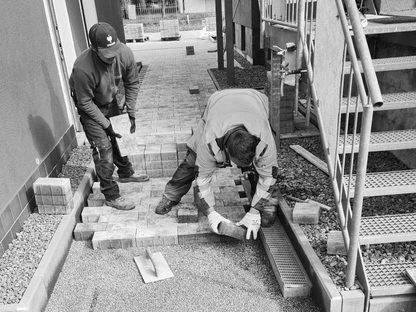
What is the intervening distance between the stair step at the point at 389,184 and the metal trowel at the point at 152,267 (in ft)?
5.67

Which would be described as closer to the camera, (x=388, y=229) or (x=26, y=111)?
(x=388, y=229)

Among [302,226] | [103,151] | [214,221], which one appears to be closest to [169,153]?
[103,151]

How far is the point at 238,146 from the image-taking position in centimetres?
296

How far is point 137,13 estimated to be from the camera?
122 feet

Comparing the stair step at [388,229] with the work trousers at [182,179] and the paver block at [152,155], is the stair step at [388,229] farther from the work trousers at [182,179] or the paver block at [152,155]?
the paver block at [152,155]

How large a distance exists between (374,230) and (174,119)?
4223 millimetres

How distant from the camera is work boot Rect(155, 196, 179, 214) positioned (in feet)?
13.4

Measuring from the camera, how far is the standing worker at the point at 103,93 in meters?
3.74

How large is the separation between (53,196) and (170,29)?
20.6 m

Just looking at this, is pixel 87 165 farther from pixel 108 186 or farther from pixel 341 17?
pixel 341 17

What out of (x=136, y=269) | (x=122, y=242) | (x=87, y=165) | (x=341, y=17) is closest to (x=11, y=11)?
(x=87, y=165)

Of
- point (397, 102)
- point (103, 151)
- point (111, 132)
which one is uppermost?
point (397, 102)

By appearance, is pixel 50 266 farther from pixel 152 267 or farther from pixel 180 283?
pixel 180 283

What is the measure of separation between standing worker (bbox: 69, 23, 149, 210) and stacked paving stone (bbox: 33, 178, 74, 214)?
1.42ft
